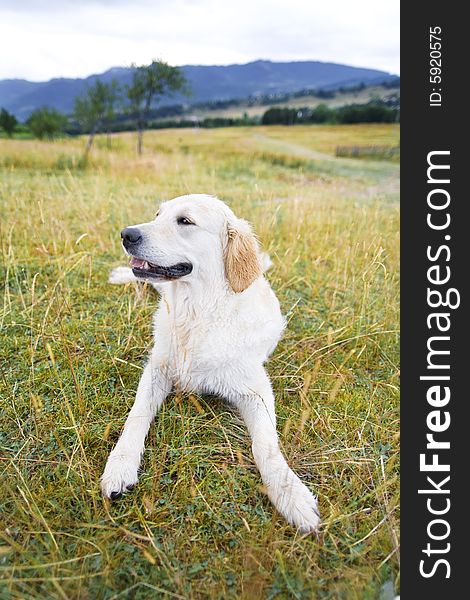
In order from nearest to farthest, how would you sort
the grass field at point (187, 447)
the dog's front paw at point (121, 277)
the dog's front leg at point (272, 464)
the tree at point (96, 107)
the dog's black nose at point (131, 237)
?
the grass field at point (187, 447) < the dog's front leg at point (272, 464) < the dog's black nose at point (131, 237) < the dog's front paw at point (121, 277) < the tree at point (96, 107)

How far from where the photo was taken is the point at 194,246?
2.28 metres

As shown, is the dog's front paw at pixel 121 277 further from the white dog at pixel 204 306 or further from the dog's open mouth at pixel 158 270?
the dog's open mouth at pixel 158 270

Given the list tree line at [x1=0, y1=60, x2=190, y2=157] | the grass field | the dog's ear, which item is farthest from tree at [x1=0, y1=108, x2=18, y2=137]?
the dog's ear

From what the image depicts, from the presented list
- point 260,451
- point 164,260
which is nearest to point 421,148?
point 164,260

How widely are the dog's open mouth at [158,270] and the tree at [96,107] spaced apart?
6.93 m

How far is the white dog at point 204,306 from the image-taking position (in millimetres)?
2221

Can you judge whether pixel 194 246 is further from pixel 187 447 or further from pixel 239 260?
pixel 187 447

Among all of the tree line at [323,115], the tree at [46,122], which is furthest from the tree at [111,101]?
the tree line at [323,115]

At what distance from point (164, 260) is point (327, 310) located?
1.79m

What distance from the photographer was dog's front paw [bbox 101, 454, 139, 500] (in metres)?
1.79

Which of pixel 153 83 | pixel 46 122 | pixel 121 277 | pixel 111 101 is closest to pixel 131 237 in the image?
pixel 121 277

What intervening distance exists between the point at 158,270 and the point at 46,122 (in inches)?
307

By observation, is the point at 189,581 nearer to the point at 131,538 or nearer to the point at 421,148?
the point at 131,538

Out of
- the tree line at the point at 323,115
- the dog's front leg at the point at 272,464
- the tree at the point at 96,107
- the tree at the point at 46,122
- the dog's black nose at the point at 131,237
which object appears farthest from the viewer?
the tree at the point at 46,122
